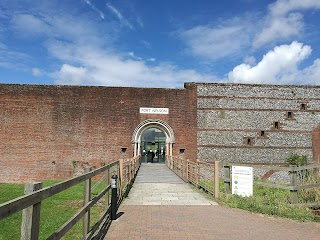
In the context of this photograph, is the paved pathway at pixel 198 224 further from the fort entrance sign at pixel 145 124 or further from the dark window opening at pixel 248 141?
the dark window opening at pixel 248 141

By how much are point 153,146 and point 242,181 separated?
52.0 ft

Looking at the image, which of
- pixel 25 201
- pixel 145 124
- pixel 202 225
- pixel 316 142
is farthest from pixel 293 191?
pixel 316 142

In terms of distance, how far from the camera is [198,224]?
6.16 metres

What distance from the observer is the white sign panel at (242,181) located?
901cm

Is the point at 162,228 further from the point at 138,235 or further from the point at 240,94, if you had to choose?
the point at 240,94

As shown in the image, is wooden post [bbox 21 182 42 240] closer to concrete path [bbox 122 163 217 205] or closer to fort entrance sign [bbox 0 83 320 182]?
concrete path [bbox 122 163 217 205]

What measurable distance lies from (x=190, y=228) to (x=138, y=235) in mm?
1055

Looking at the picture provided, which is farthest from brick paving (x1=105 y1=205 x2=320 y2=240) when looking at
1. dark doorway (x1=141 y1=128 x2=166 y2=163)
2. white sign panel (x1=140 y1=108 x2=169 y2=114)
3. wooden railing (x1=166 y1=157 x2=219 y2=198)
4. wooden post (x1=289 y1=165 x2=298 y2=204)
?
dark doorway (x1=141 y1=128 x2=166 y2=163)

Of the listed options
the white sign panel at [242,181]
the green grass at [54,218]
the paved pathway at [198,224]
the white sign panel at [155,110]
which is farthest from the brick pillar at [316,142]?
the green grass at [54,218]

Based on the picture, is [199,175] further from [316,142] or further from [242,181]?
[316,142]

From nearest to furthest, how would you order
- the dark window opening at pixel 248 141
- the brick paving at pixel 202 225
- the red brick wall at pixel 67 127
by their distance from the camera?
the brick paving at pixel 202 225
the red brick wall at pixel 67 127
the dark window opening at pixel 248 141

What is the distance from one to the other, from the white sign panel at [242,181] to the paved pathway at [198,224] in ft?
3.71

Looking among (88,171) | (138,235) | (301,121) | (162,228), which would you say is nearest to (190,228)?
(162,228)

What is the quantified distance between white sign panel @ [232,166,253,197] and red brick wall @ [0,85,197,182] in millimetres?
12844
